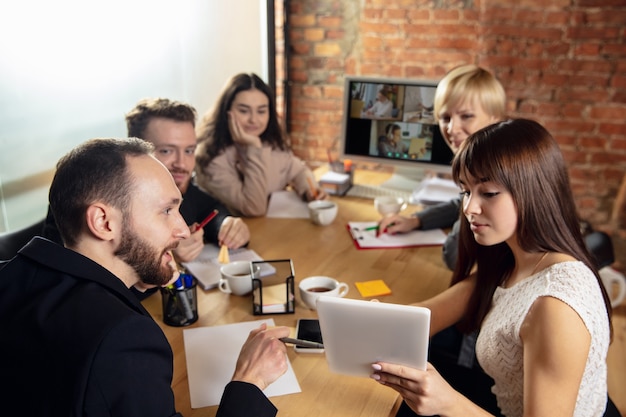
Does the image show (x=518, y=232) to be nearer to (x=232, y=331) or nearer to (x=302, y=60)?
(x=232, y=331)

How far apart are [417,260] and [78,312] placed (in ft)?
3.73

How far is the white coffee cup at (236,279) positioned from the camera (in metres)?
1.42

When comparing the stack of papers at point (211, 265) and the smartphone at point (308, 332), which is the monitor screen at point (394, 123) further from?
the smartphone at point (308, 332)

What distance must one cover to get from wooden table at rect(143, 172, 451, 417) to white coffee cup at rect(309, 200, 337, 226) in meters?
0.03

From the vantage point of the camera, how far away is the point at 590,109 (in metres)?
2.88

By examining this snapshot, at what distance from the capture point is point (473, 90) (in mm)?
1893

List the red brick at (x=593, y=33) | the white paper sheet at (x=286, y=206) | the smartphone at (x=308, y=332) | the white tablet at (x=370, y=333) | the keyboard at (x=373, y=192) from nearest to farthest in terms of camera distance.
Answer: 1. the white tablet at (x=370, y=333)
2. the smartphone at (x=308, y=332)
3. the white paper sheet at (x=286, y=206)
4. the keyboard at (x=373, y=192)
5. the red brick at (x=593, y=33)

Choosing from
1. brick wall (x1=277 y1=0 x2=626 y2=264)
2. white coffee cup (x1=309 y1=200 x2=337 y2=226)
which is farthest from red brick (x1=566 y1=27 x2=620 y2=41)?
white coffee cup (x1=309 y1=200 x2=337 y2=226)

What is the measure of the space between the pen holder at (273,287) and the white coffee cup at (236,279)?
0.11ft

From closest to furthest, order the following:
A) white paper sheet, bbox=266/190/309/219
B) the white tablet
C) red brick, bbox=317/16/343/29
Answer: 1. the white tablet
2. white paper sheet, bbox=266/190/309/219
3. red brick, bbox=317/16/343/29

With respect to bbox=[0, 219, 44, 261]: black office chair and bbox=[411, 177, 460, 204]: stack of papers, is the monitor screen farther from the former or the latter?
bbox=[0, 219, 44, 261]: black office chair

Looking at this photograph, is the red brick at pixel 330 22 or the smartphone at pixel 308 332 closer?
the smartphone at pixel 308 332

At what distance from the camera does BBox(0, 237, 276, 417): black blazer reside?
79 centimetres

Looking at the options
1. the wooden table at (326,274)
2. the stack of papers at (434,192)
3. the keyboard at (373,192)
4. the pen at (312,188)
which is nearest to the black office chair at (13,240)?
the wooden table at (326,274)
